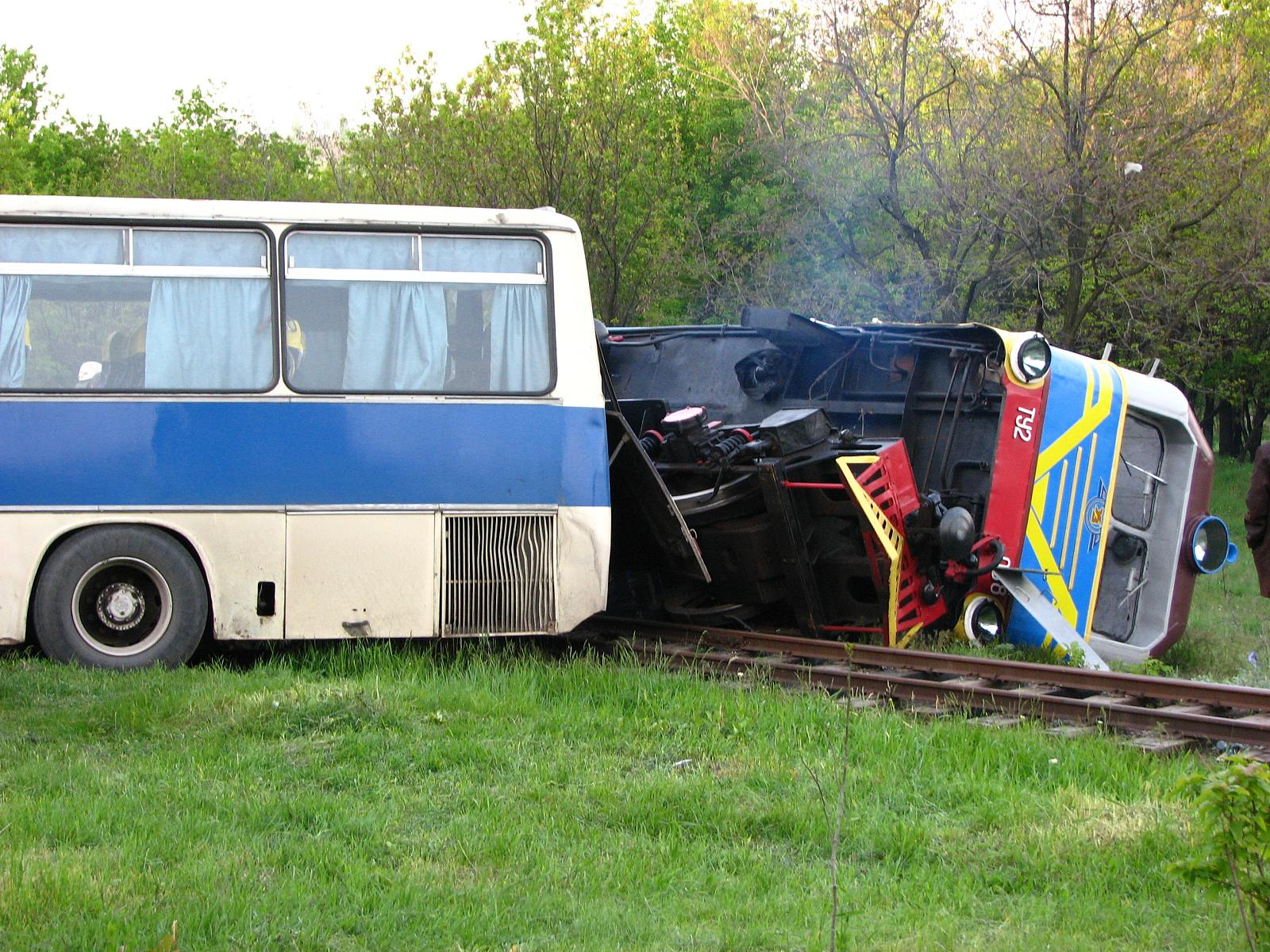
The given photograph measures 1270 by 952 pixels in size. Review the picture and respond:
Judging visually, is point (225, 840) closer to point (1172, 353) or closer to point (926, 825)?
point (926, 825)

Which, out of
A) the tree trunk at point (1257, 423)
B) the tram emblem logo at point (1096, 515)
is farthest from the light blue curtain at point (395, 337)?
the tree trunk at point (1257, 423)

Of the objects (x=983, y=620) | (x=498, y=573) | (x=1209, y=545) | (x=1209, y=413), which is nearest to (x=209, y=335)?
(x=498, y=573)

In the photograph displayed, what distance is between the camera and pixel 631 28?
20469 mm

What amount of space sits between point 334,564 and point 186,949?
4527 mm

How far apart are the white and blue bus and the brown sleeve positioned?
17.5 feet

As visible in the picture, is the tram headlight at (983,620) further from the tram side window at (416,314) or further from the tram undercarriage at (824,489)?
the tram side window at (416,314)

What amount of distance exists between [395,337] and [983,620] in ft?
14.6

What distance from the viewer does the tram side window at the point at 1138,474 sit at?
1073 centimetres

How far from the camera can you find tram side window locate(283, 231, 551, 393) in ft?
28.1

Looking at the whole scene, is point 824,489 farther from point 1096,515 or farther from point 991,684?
point 1096,515

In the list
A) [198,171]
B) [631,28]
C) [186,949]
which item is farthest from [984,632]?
[198,171]

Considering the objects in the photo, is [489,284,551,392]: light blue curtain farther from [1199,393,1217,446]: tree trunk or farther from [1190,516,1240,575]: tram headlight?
[1199,393,1217,446]: tree trunk

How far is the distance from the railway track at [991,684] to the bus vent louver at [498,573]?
33.1 inches

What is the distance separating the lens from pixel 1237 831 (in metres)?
3.83
